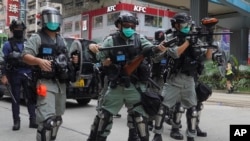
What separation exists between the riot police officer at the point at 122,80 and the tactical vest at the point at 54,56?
17.0 inches

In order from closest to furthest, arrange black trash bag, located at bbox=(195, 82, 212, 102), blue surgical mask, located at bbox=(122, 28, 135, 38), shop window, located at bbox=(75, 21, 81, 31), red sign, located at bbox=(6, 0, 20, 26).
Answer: blue surgical mask, located at bbox=(122, 28, 135, 38)
black trash bag, located at bbox=(195, 82, 212, 102)
red sign, located at bbox=(6, 0, 20, 26)
shop window, located at bbox=(75, 21, 81, 31)

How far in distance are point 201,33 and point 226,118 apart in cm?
414

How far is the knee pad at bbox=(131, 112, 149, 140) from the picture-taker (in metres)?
4.64

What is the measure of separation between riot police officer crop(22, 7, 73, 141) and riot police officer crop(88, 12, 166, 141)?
1.56ft

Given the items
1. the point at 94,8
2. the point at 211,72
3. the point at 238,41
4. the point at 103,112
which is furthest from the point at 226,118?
the point at 94,8

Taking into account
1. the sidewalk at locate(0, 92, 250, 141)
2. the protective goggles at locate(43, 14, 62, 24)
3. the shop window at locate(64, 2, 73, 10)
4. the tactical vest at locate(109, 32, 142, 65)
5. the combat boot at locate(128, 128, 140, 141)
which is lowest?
the sidewalk at locate(0, 92, 250, 141)

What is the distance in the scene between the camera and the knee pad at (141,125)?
4645 millimetres

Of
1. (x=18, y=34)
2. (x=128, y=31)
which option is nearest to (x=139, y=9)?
(x=18, y=34)

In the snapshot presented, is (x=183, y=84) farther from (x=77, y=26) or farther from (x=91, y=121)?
(x=77, y=26)

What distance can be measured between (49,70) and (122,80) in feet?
2.70

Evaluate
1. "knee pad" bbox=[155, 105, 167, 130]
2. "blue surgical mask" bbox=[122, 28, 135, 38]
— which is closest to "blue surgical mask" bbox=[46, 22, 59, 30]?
"blue surgical mask" bbox=[122, 28, 135, 38]

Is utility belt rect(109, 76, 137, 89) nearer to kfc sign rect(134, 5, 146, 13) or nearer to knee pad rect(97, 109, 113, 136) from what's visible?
knee pad rect(97, 109, 113, 136)

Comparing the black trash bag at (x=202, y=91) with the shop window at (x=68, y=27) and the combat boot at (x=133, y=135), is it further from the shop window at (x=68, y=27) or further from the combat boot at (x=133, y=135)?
the shop window at (x=68, y=27)

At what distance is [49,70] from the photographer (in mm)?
4512
